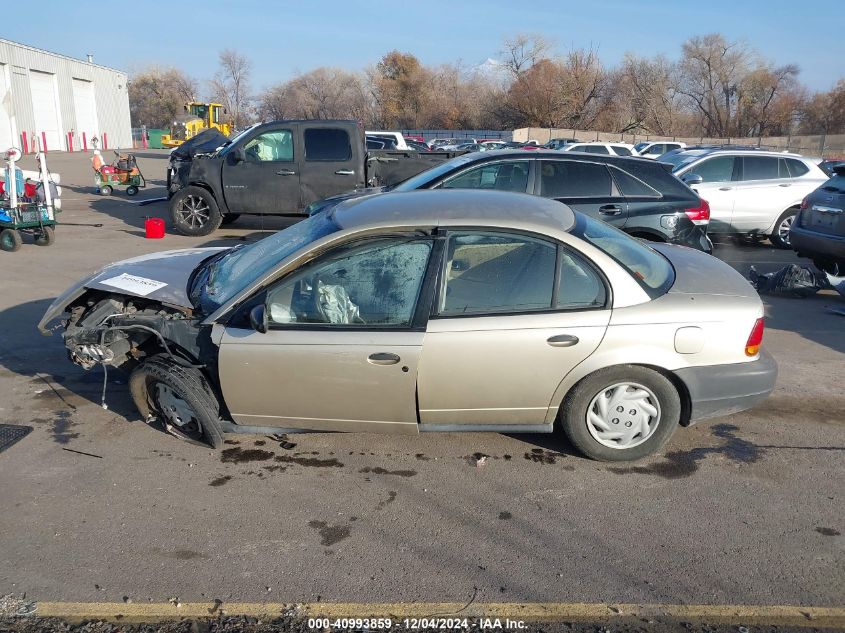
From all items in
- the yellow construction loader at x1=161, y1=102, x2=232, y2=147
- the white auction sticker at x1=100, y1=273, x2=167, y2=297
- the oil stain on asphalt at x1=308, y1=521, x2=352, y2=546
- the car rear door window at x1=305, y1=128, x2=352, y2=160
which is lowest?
the oil stain on asphalt at x1=308, y1=521, x2=352, y2=546

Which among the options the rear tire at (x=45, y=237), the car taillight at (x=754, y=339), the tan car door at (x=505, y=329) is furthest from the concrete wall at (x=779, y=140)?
the tan car door at (x=505, y=329)

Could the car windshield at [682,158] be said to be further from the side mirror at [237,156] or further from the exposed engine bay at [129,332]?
the exposed engine bay at [129,332]

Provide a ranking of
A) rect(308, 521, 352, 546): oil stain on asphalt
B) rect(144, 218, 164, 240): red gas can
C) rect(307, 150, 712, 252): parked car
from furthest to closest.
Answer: rect(144, 218, 164, 240): red gas can < rect(307, 150, 712, 252): parked car < rect(308, 521, 352, 546): oil stain on asphalt

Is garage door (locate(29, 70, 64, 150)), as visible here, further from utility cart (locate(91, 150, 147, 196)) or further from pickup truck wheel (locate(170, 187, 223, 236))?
pickup truck wheel (locate(170, 187, 223, 236))

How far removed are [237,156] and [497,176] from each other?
6.09m

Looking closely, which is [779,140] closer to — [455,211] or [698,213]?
[698,213]

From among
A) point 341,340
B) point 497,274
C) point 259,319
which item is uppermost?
point 497,274

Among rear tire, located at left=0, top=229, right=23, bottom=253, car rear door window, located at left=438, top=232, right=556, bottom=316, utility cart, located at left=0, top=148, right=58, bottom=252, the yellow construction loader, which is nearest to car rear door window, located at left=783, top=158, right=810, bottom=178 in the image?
car rear door window, located at left=438, top=232, right=556, bottom=316

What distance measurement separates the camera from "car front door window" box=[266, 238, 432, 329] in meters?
3.91

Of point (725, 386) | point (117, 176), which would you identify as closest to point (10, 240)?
point (117, 176)

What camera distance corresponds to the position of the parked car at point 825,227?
811 centimetres

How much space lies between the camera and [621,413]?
4.03m

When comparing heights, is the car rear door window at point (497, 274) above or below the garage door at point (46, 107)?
below

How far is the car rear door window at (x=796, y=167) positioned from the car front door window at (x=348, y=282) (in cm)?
1077
